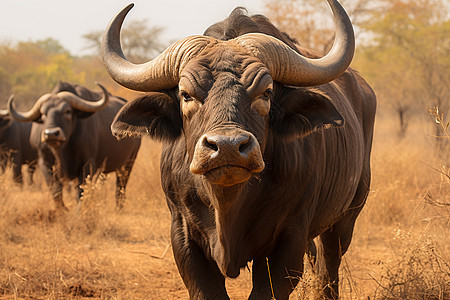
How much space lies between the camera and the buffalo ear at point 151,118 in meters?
3.36

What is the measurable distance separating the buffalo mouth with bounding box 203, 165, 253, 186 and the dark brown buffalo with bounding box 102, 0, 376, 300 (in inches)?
10.6

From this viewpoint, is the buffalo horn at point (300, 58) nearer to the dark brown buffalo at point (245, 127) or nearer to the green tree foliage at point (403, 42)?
the dark brown buffalo at point (245, 127)

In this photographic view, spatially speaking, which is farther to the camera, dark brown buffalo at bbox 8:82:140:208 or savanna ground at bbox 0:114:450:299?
dark brown buffalo at bbox 8:82:140:208

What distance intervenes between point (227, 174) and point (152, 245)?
15.4 feet

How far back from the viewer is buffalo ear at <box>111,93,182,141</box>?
336 cm

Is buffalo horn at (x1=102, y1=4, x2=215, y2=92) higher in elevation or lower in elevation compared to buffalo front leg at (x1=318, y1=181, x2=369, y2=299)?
higher

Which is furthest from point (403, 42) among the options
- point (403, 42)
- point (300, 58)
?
point (300, 58)

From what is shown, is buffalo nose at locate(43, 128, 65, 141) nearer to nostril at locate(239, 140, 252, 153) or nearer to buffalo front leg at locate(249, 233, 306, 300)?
buffalo front leg at locate(249, 233, 306, 300)

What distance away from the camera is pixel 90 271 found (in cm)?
538

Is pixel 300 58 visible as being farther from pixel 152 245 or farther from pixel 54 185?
pixel 54 185

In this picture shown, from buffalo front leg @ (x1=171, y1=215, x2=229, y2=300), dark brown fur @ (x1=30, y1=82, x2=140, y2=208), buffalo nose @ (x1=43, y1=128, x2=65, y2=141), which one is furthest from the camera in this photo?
dark brown fur @ (x1=30, y1=82, x2=140, y2=208)

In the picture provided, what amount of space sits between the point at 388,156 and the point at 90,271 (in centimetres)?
562

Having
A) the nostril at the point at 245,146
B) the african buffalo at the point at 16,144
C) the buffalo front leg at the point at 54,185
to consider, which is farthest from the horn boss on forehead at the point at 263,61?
the african buffalo at the point at 16,144

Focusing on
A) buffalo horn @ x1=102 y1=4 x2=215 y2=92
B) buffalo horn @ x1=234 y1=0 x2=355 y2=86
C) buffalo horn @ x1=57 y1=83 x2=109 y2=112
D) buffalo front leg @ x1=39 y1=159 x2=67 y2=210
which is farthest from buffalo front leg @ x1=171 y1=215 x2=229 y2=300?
buffalo horn @ x1=57 y1=83 x2=109 y2=112
